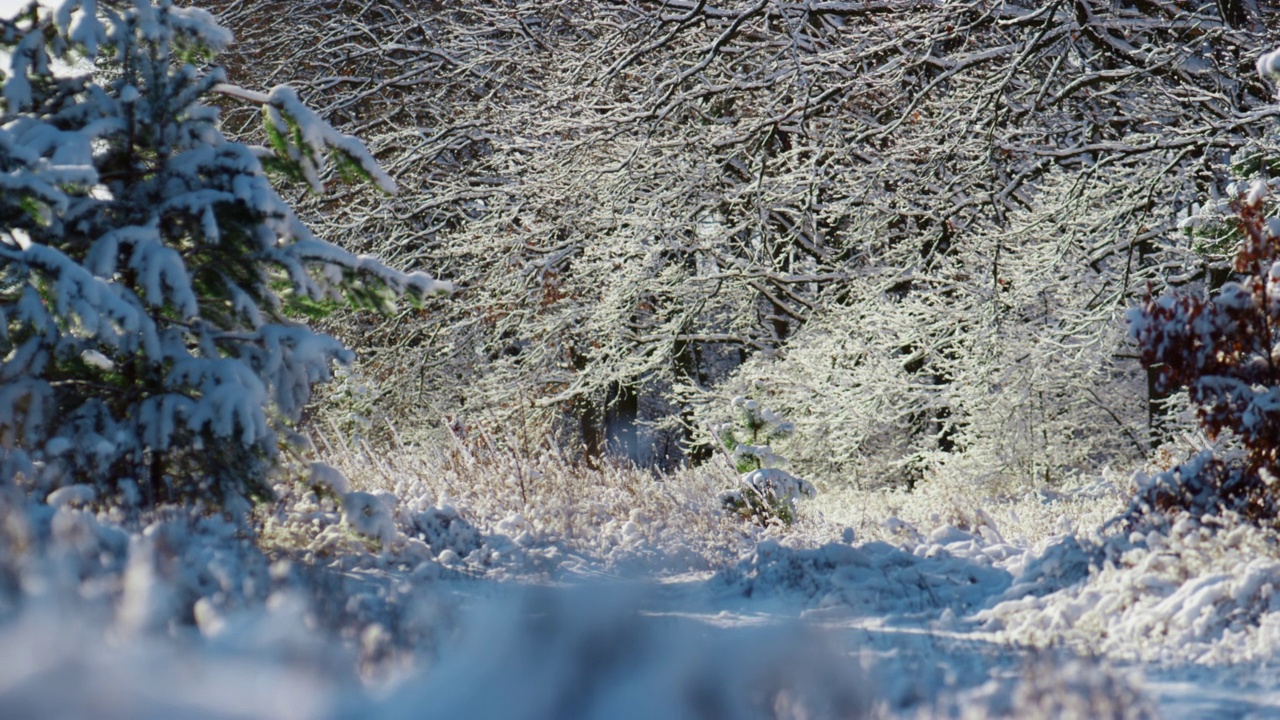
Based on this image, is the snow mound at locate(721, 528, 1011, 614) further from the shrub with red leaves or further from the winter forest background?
the shrub with red leaves

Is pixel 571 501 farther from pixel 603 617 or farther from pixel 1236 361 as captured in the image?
pixel 1236 361

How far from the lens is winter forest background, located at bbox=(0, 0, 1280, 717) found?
348 centimetres

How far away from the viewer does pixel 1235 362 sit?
5.68m

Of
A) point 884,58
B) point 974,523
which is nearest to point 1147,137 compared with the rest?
point 884,58

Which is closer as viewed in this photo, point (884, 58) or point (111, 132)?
point (111, 132)

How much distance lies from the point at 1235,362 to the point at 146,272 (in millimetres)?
5734

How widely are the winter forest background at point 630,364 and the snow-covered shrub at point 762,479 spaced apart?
1.9 inches

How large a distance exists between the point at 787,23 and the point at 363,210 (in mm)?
7489

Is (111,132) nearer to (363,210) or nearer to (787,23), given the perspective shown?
(787,23)

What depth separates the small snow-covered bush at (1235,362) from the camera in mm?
5508

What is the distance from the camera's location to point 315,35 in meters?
17.2

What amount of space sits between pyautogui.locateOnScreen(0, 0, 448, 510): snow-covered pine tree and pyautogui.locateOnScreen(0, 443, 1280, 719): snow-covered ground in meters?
0.49

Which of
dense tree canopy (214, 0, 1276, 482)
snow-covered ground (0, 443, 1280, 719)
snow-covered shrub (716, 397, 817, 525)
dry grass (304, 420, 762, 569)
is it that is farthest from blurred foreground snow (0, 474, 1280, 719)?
dense tree canopy (214, 0, 1276, 482)

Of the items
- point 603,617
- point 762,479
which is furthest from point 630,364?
point 603,617
